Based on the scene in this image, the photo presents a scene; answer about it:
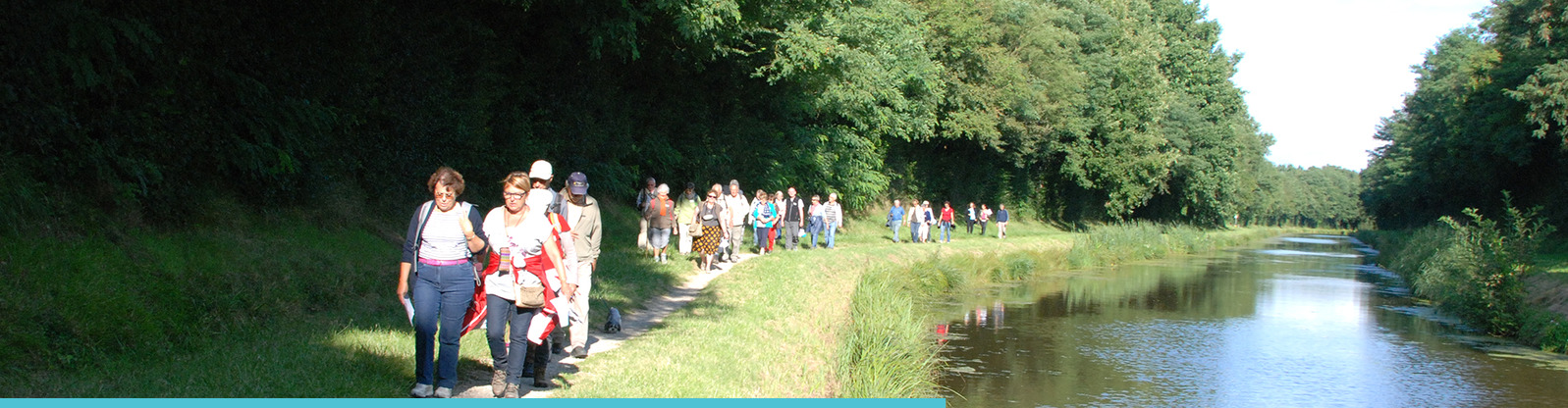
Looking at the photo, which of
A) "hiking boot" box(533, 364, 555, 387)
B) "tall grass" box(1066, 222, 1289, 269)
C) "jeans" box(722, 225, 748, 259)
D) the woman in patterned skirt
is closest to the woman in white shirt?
"hiking boot" box(533, 364, 555, 387)

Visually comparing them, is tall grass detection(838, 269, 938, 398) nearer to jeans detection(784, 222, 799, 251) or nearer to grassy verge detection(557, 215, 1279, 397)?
grassy verge detection(557, 215, 1279, 397)

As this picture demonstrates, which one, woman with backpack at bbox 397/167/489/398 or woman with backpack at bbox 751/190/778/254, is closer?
woman with backpack at bbox 397/167/489/398

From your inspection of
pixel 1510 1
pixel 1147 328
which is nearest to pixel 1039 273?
pixel 1147 328

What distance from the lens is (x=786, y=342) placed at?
1102 cm

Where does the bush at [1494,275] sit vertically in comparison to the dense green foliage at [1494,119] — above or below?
below

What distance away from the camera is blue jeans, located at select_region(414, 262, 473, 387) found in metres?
6.63

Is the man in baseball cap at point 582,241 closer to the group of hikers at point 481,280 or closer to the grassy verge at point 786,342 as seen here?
the grassy verge at point 786,342

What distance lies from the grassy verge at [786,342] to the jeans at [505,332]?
20.1 inches

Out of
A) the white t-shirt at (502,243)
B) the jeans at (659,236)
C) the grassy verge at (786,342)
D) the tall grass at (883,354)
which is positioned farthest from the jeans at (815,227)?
the white t-shirt at (502,243)

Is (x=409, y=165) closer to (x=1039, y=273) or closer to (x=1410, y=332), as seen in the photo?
(x=1410, y=332)

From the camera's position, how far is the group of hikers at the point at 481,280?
659 centimetres

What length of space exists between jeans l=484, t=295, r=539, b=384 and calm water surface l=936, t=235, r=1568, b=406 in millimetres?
6632

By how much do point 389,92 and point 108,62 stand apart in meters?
5.32

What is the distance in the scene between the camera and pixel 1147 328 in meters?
19.4
